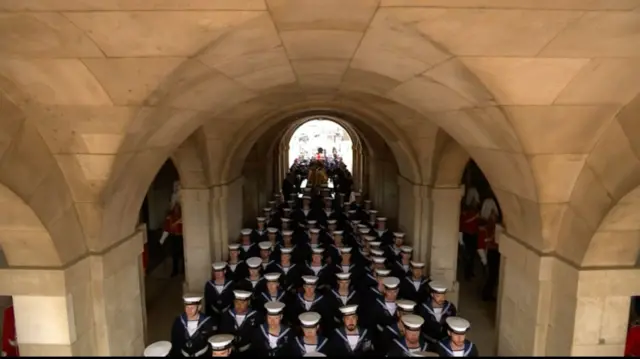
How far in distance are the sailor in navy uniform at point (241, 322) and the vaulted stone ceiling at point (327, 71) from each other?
2007 mm

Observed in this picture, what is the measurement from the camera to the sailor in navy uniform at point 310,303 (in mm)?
6277

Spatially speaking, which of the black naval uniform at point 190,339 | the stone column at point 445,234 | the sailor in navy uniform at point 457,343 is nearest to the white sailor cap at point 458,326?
the sailor in navy uniform at point 457,343

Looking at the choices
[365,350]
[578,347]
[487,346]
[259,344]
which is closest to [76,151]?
[259,344]

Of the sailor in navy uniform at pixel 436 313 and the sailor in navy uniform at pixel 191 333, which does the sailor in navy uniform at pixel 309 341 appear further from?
the sailor in navy uniform at pixel 436 313

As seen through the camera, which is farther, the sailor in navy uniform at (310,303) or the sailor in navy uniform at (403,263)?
the sailor in navy uniform at (403,263)

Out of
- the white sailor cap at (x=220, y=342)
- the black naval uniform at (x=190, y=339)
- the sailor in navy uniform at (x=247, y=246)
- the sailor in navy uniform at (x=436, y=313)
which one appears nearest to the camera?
the white sailor cap at (x=220, y=342)

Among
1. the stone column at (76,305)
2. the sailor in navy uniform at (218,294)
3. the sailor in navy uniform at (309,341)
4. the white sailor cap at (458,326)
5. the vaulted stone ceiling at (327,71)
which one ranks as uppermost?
the vaulted stone ceiling at (327,71)

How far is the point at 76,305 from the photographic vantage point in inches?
150

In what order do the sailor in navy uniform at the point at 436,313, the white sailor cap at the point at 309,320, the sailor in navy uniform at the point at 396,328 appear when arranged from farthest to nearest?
1. the sailor in navy uniform at the point at 436,313
2. the sailor in navy uniform at the point at 396,328
3. the white sailor cap at the point at 309,320

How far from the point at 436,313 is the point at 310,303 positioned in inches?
66.5

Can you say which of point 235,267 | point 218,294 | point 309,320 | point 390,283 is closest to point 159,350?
point 309,320

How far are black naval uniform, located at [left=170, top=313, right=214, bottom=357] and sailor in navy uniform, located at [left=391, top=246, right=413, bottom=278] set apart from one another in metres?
3.40

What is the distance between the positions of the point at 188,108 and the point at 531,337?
3687 millimetres

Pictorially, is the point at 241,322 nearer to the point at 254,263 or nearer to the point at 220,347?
the point at 220,347
